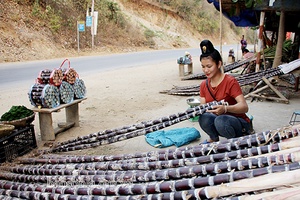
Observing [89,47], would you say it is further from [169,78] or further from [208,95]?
[208,95]

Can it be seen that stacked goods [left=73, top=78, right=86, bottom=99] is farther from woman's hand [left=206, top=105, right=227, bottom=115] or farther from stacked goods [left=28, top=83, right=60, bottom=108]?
woman's hand [left=206, top=105, right=227, bottom=115]

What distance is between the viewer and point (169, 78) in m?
9.58

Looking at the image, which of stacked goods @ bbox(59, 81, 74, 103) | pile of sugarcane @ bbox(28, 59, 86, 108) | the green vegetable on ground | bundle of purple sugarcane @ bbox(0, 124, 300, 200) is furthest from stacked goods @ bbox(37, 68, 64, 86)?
bundle of purple sugarcane @ bbox(0, 124, 300, 200)

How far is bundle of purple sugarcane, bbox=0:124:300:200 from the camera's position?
4.43 feet

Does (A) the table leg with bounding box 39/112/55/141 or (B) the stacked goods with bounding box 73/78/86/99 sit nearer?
(A) the table leg with bounding box 39/112/55/141

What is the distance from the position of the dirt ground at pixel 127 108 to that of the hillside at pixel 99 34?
7778mm

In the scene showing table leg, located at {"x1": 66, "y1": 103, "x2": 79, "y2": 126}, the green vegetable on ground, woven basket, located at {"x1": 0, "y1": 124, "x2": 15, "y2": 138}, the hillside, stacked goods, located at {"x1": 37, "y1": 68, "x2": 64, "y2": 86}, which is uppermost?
the hillside

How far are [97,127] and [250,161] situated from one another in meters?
3.37

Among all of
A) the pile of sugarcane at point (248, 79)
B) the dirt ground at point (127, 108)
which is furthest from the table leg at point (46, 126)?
the pile of sugarcane at point (248, 79)

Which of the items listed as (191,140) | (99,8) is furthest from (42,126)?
(99,8)

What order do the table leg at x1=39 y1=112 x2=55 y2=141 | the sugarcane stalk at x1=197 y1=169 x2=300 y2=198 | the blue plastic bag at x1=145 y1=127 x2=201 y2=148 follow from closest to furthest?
the sugarcane stalk at x1=197 y1=169 x2=300 y2=198 < the blue plastic bag at x1=145 y1=127 x2=201 y2=148 < the table leg at x1=39 y1=112 x2=55 y2=141

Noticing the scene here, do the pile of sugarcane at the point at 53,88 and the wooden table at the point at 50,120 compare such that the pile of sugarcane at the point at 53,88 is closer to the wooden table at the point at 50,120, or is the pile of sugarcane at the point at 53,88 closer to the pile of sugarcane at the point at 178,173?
the wooden table at the point at 50,120

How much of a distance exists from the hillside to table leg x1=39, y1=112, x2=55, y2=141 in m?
10.8

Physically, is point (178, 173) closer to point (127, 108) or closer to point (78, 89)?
point (78, 89)
